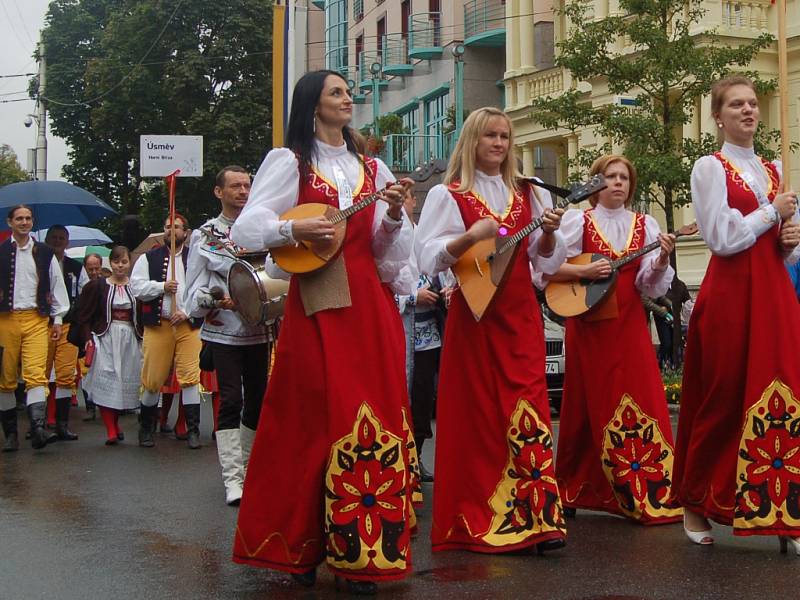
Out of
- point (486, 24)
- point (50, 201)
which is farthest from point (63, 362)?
point (486, 24)

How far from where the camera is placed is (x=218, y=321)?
8352 millimetres

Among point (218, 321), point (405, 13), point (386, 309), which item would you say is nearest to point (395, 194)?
point (386, 309)

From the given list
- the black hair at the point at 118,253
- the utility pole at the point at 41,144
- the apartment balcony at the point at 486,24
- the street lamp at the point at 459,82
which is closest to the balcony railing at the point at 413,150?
the street lamp at the point at 459,82

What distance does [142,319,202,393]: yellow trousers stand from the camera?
11.8 metres

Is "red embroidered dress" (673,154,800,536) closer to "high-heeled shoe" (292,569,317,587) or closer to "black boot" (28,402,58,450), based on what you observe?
"high-heeled shoe" (292,569,317,587)

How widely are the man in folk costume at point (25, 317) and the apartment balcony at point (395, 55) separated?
33.4m

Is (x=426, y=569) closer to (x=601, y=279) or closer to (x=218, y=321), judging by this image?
(x=601, y=279)

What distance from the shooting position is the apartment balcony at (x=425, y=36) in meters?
41.4

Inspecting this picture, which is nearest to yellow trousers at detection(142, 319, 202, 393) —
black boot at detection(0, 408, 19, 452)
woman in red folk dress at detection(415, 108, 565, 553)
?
black boot at detection(0, 408, 19, 452)

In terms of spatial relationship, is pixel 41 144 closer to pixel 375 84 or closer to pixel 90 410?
pixel 375 84

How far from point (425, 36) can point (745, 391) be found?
3652 centimetres

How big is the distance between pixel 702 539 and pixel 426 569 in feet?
4.69

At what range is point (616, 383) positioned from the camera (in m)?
7.55

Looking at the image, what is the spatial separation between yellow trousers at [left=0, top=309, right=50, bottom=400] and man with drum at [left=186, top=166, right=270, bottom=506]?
3264 mm
